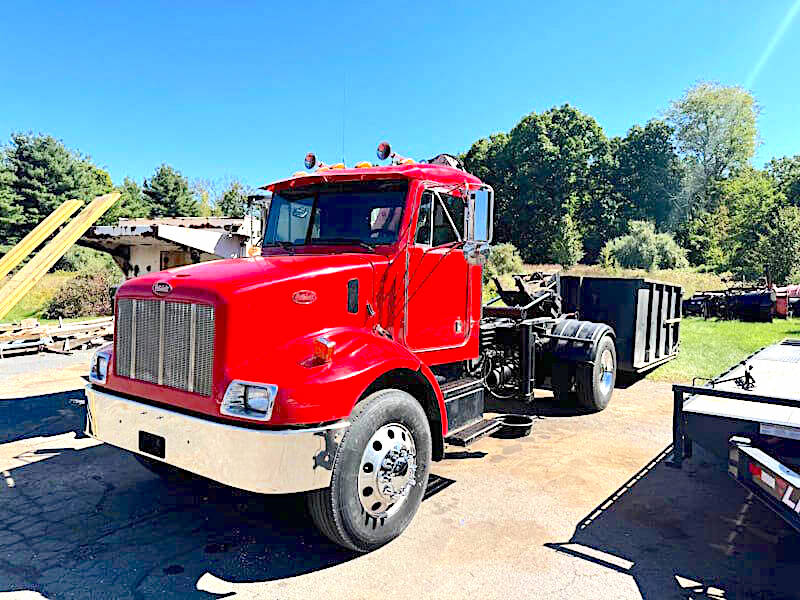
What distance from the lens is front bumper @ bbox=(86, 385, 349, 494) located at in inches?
126

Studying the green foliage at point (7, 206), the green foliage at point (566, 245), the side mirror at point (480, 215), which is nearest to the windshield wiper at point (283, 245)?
the side mirror at point (480, 215)

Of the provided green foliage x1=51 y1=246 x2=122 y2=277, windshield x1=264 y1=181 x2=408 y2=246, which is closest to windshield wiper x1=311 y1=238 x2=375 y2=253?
windshield x1=264 y1=181 x2=408 y2=246

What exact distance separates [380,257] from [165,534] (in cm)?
247

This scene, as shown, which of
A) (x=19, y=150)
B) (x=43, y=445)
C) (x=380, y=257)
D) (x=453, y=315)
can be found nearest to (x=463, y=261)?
(x=453, y=315)

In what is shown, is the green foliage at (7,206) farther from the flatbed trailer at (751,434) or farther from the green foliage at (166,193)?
the flatbed trailer at (751,434)

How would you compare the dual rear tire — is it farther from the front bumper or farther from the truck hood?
the front bumper

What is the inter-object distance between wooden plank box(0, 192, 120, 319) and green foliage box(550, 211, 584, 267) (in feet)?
120

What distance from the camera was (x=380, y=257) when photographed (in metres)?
4.39

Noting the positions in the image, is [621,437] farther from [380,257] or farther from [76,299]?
[76,299]

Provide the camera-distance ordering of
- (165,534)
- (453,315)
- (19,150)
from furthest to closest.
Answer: (19,150) < (453,315) < (165,534)

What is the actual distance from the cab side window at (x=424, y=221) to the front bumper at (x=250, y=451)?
1.77 meters

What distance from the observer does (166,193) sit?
140 feet

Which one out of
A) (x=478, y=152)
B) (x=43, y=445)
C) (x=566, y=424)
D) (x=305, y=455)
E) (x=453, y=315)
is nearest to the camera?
(x=305, y=455)

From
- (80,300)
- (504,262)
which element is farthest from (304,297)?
(504,262)
